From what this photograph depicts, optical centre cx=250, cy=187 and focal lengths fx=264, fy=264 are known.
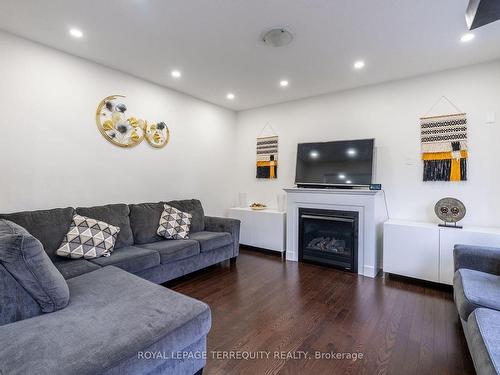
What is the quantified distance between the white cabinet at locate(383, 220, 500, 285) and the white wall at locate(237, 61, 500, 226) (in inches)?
15.4

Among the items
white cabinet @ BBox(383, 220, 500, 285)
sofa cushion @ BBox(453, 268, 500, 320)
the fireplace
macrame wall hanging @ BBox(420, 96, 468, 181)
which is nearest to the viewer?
sofa cushion @ BBox(453, 268, 500, 320)

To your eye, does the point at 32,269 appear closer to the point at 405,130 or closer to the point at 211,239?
the point at 211,239

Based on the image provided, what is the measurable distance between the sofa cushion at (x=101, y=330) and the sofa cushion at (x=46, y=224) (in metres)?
0.94

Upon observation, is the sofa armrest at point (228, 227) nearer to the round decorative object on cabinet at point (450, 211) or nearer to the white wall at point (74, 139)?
the white wall at point (74, 139)

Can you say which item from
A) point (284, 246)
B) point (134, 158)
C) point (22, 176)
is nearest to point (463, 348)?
point (284, 246)

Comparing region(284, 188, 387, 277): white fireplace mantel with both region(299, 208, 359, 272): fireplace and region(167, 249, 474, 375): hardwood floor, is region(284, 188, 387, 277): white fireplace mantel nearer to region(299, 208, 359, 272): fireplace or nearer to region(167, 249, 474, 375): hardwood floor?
region(299, 208, 359, 272): fireplace

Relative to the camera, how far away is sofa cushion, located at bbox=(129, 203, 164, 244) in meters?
3.20

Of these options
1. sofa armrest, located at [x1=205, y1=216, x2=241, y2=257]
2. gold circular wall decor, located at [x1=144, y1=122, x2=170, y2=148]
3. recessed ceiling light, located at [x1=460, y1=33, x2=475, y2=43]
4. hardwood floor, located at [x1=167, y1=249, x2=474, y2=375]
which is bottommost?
hardwood floor, located at [x1=167, y1=249, x2=474, y2=375]

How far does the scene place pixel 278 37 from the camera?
254 cm

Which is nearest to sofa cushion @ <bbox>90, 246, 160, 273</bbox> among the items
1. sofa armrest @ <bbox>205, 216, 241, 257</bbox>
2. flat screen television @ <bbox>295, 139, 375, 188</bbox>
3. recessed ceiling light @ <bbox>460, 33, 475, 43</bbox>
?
sofa armrest @ <bbox>205, 216, 241, 257</bbox>

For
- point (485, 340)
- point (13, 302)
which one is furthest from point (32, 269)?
point (485, 340)

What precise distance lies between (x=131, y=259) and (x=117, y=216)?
731mm

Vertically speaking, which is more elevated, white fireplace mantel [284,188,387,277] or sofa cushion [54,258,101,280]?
white fireplace mantel [284,188,387,277]

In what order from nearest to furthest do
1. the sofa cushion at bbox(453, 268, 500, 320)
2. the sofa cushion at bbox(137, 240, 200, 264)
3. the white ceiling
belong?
the sofa cushion at bbox(453, 268, 500, 320)
the white ceiling
the sofa cushion at bbox(137, 240, 200, 264)
